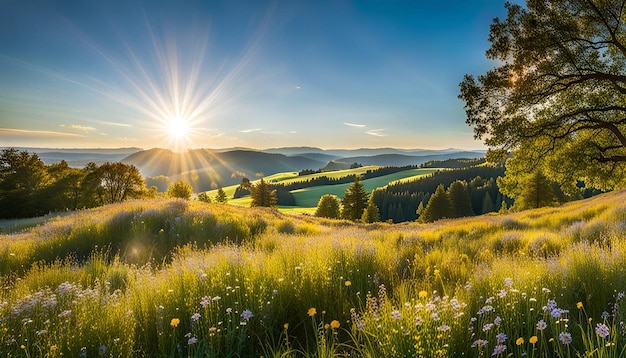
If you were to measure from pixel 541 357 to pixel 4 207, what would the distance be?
62140 millimetres

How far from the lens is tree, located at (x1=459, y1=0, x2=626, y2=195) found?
12.6 meters

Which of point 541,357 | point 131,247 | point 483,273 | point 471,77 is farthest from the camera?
point 471,77

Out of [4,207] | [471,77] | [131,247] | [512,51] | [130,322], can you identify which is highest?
[512,51]

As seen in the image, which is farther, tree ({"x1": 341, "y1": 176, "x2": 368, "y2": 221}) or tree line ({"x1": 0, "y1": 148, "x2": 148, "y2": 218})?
tree ({"x1": 341, "y1": 176, "x2": 368, "y2": 221})

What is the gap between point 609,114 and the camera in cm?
1522

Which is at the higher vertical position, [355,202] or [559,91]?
[559,91]

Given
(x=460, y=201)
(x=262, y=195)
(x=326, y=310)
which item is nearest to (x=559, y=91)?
(x=326, y=310)

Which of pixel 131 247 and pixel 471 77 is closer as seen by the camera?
pixel 131 247

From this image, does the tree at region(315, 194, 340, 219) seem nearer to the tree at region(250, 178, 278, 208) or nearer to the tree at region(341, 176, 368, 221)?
the tree at region(341, 176, 368, 221)

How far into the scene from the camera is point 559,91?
46.5 ft

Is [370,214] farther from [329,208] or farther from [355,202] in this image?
[329,208]

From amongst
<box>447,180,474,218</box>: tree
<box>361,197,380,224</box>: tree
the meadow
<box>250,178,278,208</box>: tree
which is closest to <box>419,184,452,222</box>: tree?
<box>447,180,474,218</box>: tree

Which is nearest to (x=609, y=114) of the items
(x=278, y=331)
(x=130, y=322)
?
(x=278, y=331)

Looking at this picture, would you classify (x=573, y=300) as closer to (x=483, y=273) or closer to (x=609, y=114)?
(x=483, y=273)
